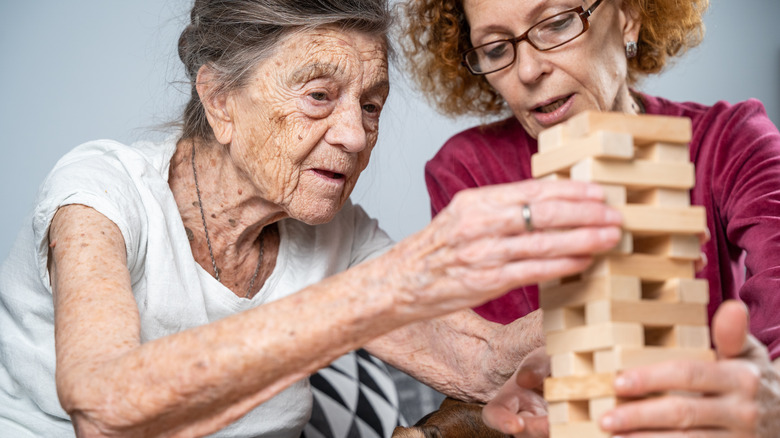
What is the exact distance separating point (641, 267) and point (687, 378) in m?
0.16

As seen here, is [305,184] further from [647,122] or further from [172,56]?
[647,122]

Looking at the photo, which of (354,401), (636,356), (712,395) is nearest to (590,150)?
(636,356)

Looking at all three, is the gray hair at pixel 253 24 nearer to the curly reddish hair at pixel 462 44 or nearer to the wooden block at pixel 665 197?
the curly reddish hair at pixel 462 44

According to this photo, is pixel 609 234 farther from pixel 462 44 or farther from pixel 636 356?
pixel 462 44

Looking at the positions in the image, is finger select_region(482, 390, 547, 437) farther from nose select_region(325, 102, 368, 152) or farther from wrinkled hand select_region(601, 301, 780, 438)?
nose select_region(325, 102, 368, 152)

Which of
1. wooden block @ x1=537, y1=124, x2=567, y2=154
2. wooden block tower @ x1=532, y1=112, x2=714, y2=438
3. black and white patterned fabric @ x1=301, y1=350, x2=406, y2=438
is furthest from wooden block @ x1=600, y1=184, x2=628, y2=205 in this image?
black and white patterned fabric @ x1=301, y1=350, x2=406, y2=438

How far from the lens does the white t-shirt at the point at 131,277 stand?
1623mm

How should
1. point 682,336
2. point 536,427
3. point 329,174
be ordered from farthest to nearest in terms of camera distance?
point 329,174 < point 536,427 < point 682,336

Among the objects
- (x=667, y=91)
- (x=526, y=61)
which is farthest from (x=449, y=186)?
(x=667, y=91)

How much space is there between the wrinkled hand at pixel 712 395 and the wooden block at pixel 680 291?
4 centimetres

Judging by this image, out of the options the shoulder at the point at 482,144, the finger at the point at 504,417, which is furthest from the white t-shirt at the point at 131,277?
the shoulder at the point at 482,144

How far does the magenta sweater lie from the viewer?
1.71m

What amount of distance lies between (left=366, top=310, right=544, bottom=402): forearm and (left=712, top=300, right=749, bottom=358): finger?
0.67m

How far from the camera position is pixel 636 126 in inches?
40.8
